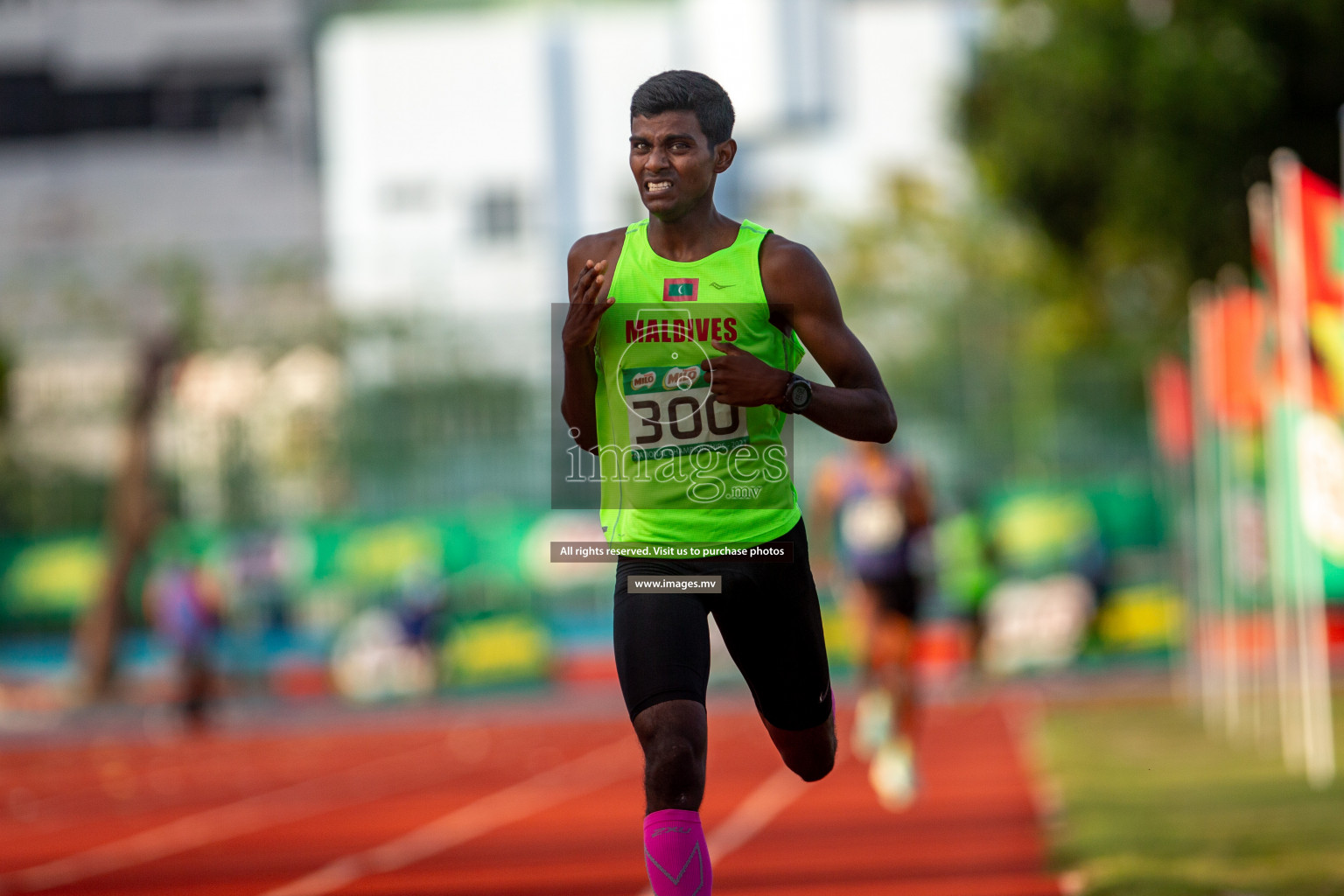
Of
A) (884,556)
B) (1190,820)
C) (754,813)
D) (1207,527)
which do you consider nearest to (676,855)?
(1190,820)

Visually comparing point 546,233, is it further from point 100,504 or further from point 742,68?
point 100,504

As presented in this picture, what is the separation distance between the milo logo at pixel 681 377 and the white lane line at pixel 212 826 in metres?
5.88

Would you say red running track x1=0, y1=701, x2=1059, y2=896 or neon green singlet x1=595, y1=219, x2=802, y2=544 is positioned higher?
neon green singlet x1=595, y1=219, x2=802, y2=544

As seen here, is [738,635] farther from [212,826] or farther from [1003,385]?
[1003,385]

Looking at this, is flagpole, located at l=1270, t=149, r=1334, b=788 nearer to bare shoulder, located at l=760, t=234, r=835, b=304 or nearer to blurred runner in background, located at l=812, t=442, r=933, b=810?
blurred runner in background, located at l=812, t=442, r=933, b=810

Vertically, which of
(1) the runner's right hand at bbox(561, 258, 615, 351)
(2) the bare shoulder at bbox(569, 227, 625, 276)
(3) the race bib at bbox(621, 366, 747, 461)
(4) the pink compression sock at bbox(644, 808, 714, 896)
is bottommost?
(4) the pink compression sock at bbox(644, 808, 714, 896)

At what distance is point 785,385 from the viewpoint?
4.41 m

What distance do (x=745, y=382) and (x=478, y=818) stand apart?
7826mm

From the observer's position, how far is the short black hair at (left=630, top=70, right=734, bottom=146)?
454 centimetres

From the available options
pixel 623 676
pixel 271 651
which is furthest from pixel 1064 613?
pixel 623 676

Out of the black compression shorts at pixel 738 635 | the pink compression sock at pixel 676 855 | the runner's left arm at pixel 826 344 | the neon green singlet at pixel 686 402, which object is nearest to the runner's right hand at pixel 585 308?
the neon green singlet at pixel 686 402

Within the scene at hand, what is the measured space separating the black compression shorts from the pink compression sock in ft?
0.92

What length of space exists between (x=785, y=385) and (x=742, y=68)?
1930 inches

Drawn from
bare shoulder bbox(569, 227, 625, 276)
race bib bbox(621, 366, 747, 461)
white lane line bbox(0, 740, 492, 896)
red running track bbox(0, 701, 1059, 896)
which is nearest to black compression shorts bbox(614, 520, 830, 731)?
race bib bbox(621, 366, 747, 461)
